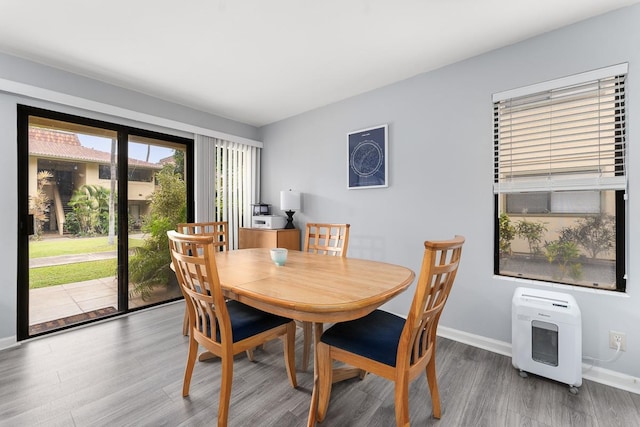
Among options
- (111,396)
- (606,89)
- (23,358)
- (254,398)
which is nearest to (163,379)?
(111,396)

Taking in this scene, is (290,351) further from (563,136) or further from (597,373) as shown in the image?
(563,136)

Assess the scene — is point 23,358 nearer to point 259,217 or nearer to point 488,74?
point 259,217

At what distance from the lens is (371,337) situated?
144 cm

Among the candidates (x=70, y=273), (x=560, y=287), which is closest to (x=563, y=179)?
(x=560, y=287)

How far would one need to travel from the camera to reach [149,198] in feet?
10.9

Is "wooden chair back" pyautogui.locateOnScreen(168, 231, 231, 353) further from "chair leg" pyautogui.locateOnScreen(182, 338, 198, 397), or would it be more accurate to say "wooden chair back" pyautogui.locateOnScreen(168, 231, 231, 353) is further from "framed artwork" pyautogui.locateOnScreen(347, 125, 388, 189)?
"framed artwork" pyautogui.locateOnScreen(347, 125, 388, 189)

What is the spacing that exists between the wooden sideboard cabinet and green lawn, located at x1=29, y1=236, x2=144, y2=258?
5.01 ft

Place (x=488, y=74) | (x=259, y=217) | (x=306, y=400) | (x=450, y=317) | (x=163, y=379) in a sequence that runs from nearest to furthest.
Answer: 1. (x=306, y=400)
2. (x=163, y=379)
3. (x=488, y=74)
4. (x=450, y=317)
5. (x=259, y=217)

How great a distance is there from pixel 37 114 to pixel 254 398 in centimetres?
315

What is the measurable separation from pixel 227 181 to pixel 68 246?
6.28 ft

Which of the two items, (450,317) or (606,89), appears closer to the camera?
(606,89)

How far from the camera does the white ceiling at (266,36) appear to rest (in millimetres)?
1828

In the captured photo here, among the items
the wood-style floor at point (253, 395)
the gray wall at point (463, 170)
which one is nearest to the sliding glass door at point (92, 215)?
the wood-style floor at point (253, 395)

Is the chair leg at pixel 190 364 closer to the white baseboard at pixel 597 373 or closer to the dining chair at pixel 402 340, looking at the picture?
the dining chair at pixel 402 340
